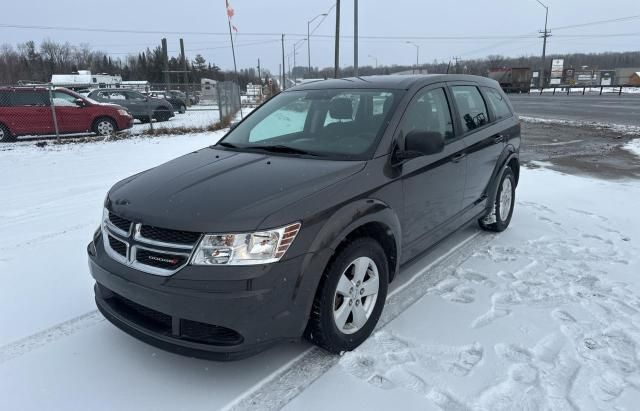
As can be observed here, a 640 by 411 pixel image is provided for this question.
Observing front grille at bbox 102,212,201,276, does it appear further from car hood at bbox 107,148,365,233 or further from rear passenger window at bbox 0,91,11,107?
rear passenger window at bbox 0,91,11,107

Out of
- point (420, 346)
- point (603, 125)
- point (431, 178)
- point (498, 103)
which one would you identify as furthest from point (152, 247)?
point (603, 125)

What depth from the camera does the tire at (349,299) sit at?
266cm

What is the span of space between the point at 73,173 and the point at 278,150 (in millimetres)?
6864

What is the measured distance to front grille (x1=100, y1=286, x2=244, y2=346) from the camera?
2404 millimetres

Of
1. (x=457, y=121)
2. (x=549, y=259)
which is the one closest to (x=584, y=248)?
(x=549, y=259)

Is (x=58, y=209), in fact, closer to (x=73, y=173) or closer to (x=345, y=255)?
(x=73, y=173)

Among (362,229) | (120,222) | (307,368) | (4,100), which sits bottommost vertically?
(307,368)

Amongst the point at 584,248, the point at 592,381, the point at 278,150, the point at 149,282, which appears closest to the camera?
the point at 149,282

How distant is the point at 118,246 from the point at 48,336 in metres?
1.01

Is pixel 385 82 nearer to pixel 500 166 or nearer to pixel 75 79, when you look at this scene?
pixel 500 166

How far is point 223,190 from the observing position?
2721 mm

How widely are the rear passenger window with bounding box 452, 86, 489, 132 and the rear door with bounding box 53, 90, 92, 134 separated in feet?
46.0

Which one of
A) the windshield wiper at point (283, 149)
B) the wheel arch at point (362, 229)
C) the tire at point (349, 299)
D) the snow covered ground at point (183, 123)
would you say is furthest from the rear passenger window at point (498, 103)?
the snow covered ground at point (183, 123)

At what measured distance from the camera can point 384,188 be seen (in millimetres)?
3105
